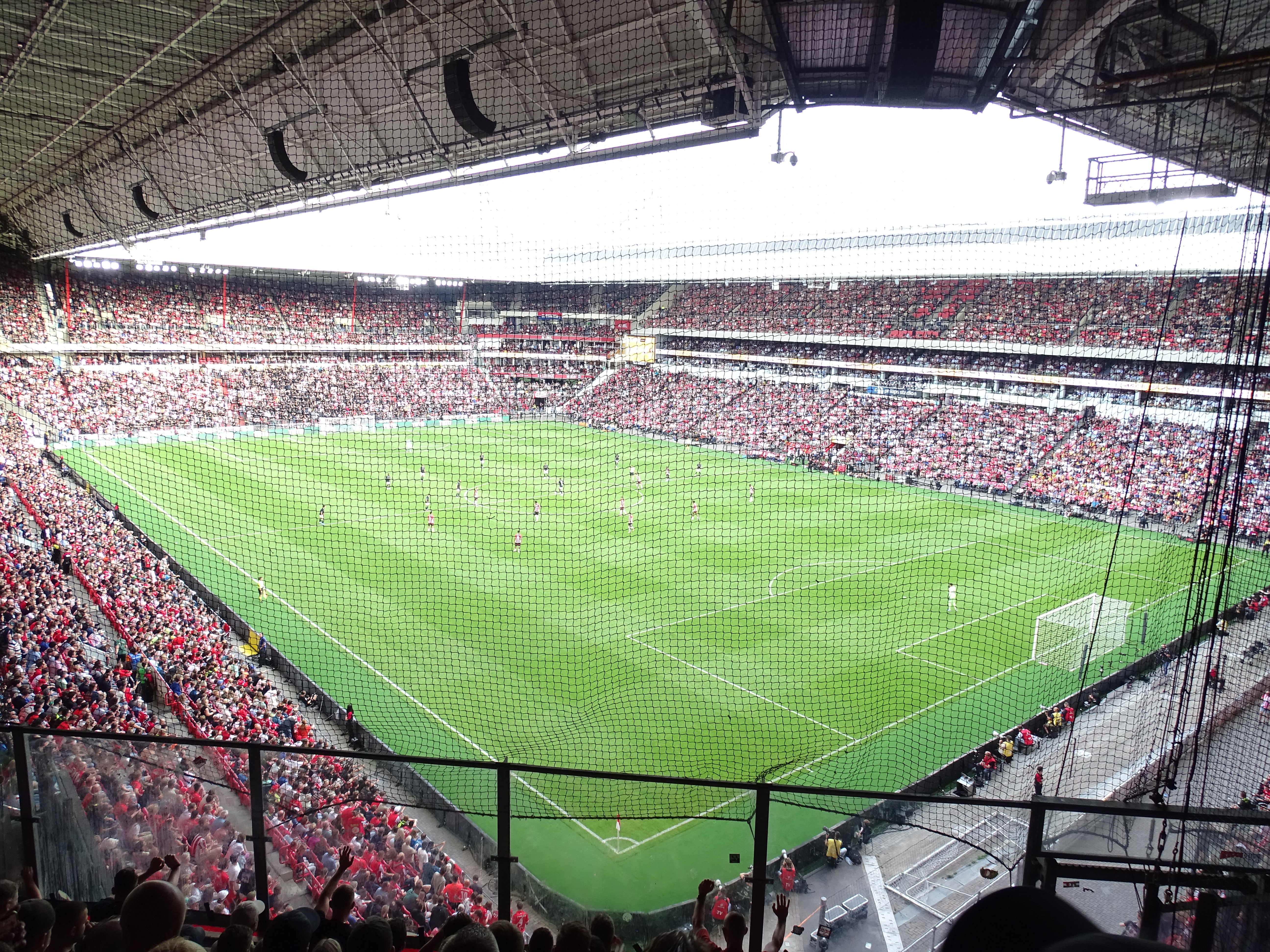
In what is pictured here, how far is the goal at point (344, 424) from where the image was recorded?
85.8ft

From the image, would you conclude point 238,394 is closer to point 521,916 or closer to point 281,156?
point 281,156

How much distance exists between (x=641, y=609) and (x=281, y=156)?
9539mm

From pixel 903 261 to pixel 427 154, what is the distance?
7.63m

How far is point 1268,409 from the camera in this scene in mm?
15789

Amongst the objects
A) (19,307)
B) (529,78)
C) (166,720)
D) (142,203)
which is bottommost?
(166,720)

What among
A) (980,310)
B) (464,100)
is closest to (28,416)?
→ (464,100)

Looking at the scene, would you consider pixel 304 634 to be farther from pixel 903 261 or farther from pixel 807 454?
pixel 807 454

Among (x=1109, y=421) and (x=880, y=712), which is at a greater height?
(x=1109, y=421)

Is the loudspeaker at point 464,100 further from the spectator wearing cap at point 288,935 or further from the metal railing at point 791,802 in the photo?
the spectator wearing cap at point 288,935

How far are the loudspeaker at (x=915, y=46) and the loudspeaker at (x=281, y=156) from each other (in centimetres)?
460

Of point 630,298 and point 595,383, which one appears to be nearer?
point 630,298

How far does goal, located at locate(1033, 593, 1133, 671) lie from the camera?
1151cm


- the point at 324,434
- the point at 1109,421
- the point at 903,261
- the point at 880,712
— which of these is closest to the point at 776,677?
the point at 880,712

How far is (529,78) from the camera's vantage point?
4387 millimetres
